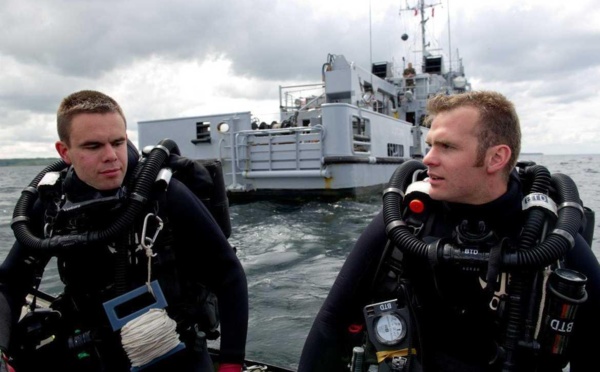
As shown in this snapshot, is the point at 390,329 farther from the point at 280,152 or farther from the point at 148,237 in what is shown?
the point at 280,152

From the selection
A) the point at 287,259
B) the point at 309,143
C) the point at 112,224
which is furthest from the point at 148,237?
the point at 309,143

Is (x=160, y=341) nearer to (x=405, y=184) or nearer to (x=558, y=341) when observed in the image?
(x=405, y=184)

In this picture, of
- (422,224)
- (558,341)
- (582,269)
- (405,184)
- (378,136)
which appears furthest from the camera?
(378,136)

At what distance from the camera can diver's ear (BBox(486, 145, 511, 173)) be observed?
1765 mm

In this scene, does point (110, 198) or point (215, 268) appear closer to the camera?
point (110, 198)

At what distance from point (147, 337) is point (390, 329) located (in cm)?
96

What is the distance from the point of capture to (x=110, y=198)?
1.93 m

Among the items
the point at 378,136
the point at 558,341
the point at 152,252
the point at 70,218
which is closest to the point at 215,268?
the point at 152,252

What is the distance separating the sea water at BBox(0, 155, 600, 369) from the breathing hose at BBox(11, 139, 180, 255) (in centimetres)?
179

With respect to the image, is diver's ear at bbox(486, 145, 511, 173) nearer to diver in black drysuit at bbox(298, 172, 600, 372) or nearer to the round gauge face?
diver in black drysuit at bbox(298, 172, 600, 372)

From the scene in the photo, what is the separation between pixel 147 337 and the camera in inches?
73.2

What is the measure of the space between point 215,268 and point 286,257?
5.04 metres

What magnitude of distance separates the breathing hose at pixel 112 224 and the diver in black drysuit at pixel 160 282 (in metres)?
0.06

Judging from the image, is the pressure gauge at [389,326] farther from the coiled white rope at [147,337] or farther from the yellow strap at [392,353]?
the coiled white rope at [147,337]
